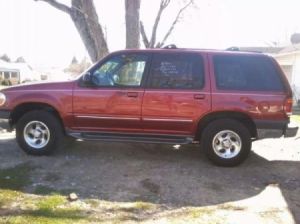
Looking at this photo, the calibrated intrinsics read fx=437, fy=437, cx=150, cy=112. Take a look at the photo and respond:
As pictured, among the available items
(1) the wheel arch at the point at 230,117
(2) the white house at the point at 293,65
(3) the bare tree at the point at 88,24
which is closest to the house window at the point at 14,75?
(2) the white house at the point at 293,65

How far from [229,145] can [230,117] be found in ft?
1.54

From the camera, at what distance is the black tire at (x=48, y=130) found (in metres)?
7.53

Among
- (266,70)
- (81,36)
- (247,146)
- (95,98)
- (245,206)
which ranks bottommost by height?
(245,206)

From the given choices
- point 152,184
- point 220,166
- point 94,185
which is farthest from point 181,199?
point 220,166

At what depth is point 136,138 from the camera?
743 cm

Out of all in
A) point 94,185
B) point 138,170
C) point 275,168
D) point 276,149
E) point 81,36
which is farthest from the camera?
point 81,36

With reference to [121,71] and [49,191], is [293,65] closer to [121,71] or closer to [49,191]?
[121,71]

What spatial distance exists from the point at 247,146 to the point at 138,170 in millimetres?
1831

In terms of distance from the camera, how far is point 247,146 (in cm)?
718

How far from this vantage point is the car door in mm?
7359

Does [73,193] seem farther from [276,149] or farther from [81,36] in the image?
[81,36]

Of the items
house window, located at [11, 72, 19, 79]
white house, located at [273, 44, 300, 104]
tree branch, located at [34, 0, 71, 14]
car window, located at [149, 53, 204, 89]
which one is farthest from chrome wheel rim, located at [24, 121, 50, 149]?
house window, located at [11, 72, 19, 79]

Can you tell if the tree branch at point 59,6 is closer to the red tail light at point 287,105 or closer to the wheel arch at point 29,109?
the wheel arch at point 29,109

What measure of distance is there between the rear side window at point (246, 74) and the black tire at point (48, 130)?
2.86 m
